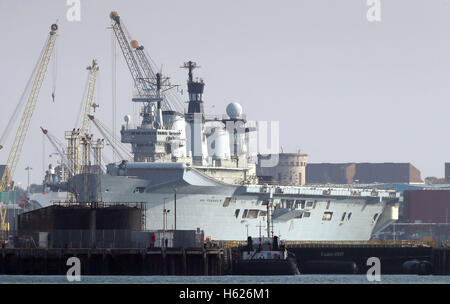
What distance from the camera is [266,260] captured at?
114m

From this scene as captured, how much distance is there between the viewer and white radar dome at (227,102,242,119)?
173 meters

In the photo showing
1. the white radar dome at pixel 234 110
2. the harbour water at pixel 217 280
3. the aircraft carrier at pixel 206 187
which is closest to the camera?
the harbour water at pixel 217 280

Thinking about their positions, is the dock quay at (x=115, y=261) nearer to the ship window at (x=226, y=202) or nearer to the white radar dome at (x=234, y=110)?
the ship window at (x=226, y=202)

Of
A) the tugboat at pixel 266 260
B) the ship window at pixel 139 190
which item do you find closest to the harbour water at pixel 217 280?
the tugboat at pixel 266 260

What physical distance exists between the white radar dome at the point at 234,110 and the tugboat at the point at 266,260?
58.2 metres

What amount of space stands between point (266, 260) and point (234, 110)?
61.2 meters

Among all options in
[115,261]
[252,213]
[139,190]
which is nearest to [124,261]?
[115,261]

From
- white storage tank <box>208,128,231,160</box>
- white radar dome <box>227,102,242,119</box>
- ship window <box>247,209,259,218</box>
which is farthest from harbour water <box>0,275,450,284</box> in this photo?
white radar dome <box>227,102,242,119</box>

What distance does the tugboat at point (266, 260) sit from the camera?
Result: 11319cm

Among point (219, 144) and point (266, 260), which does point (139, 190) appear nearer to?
point (219, 144)

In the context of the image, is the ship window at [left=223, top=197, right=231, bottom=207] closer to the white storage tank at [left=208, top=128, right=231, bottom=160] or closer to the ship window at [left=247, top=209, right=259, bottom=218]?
the ship window at [left=247, top=209, right=259, bottom=218]
